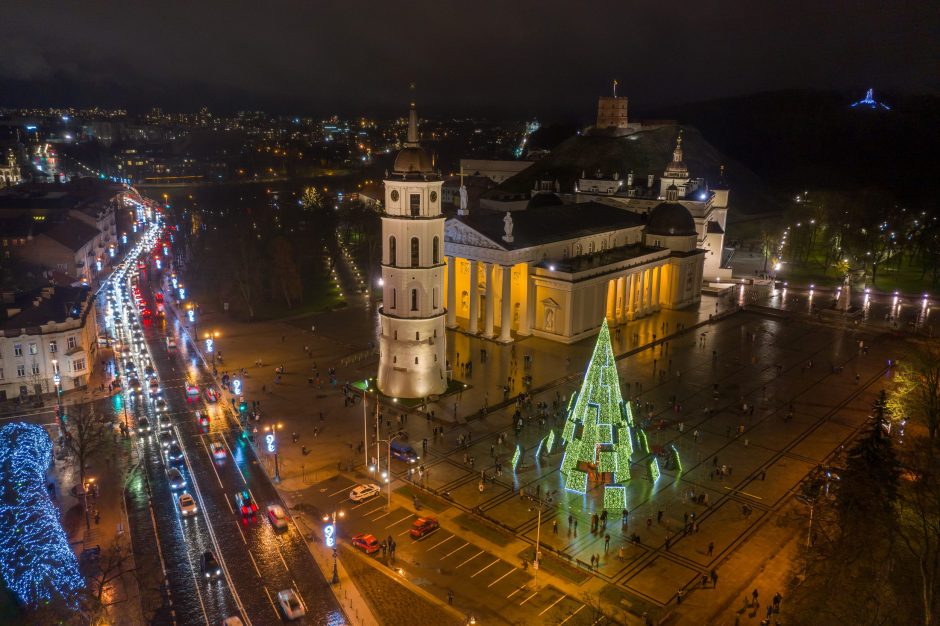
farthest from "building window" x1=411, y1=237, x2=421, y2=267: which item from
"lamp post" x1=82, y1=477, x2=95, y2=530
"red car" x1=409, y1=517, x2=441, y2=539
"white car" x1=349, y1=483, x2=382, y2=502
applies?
"lamp post" x1=82, y1=477, x2=95, y2=530

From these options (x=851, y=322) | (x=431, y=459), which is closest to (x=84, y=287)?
(x=431, y=459)

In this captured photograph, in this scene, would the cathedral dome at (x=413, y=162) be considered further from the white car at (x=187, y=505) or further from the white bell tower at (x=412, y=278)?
the white car at (x=187, y=505)

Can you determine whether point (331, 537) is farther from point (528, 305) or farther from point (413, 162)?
point (528, 305)

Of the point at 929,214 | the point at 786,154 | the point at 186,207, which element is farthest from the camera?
the point at 786,154

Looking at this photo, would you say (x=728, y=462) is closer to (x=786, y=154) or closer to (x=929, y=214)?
(x=929, y=214)

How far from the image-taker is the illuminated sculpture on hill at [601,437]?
34.1m

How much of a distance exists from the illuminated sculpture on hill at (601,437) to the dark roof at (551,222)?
27058 millimetres

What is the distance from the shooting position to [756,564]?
2967 cm

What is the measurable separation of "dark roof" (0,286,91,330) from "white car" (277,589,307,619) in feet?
104

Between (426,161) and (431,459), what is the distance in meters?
18.7

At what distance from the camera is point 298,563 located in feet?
96.2

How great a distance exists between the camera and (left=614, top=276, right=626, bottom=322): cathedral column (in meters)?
66.9

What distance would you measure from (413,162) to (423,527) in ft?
75.6

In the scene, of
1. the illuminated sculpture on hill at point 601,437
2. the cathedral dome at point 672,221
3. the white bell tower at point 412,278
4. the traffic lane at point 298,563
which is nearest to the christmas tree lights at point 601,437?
the illuminated sculpture on hill at point 601,437
